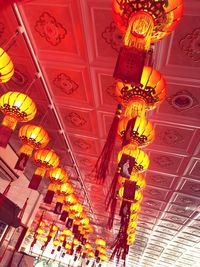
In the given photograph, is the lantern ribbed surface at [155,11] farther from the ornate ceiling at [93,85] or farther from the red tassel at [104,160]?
the ornate ceiling at [93,85]

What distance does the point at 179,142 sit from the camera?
208 inches

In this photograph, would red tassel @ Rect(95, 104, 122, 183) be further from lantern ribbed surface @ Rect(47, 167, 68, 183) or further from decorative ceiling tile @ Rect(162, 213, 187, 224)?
decorative ceiling tile @ Rect(162, 213, 187, 224)

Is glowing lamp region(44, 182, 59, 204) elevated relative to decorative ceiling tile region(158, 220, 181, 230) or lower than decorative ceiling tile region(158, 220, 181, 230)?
lower

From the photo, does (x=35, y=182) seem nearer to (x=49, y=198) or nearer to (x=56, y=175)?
(x=49, y=198)

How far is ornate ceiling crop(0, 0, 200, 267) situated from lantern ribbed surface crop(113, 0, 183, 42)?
1091mm

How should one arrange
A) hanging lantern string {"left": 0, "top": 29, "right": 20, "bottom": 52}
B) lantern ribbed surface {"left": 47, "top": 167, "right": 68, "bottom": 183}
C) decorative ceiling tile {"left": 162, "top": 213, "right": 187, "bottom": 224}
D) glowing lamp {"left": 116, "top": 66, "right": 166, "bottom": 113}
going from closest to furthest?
glowing lamp {"left": 116, "top": 66, "right": 166, "bottom": 113} → hanging lantern string {"left": 0, "top": 29, "right": 20, "bottom": 52} → lantern ribbed surface {"left": 47, "top": 167, "right": 68, "bottom": 183} → decorative ceiling tile {"left": 162, "top": 213, "right": 187, "bottom": 224}

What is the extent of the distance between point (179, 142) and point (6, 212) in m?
4.53

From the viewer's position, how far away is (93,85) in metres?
4.52

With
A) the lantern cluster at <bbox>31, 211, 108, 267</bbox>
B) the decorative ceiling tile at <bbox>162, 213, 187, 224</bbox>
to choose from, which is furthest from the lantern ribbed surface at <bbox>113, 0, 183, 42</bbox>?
the lantern cluster at <bbox>31, 211, 108, 267</bbox>

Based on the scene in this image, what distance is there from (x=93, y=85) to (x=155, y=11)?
267 centimetres

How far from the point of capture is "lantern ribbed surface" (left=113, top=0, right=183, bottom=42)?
190 centimetres

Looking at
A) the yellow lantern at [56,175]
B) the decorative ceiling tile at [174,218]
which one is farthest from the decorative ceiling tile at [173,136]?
the decorative ceiling tile at [174,218]

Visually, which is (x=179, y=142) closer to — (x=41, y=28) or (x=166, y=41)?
(x=166, y=41)

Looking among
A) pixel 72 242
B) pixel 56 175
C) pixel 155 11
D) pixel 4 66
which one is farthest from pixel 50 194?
pixel 72 242
